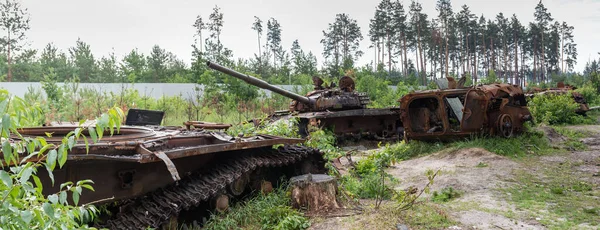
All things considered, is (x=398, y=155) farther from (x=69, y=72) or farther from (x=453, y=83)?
(x=69, y=72)

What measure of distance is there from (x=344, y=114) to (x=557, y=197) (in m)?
7.38

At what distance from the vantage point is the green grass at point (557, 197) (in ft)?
17.4

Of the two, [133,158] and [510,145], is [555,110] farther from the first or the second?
[133,158]

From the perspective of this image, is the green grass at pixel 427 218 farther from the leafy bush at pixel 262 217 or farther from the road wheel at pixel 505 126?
the road wheel at pixel 505 126

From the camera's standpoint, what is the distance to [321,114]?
1295cm

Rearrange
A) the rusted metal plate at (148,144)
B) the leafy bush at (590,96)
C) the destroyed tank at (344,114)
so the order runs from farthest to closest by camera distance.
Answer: the leafy bush at (590,96), the destroyed tank at (344,114), the rusted metal plate at (148,144)

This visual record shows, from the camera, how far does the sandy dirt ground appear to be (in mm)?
5176

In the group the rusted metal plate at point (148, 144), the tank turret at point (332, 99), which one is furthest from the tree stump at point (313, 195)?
the tank turret at point (332, 99)

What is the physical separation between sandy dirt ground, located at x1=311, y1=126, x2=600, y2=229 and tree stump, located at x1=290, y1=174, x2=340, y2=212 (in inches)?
14.5

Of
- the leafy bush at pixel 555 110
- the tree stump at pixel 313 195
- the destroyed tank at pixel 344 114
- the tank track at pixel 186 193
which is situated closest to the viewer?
the tank track at pixel 186 193

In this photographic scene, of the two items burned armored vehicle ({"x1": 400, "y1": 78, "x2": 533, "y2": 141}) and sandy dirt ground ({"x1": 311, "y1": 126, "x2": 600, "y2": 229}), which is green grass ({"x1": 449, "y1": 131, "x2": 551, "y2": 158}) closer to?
burned armored vehicle ({"x1": 400, "y1": 78, "x2": 533, "y2": 141})

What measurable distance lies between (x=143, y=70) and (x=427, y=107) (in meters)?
30.8

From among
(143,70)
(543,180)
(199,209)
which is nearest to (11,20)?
(143,70)

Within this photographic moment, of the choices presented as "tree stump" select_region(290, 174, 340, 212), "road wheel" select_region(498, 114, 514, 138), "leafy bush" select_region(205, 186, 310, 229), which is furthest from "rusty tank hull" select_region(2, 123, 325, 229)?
"road wheel" select_region(498, 114, 514, 138)
